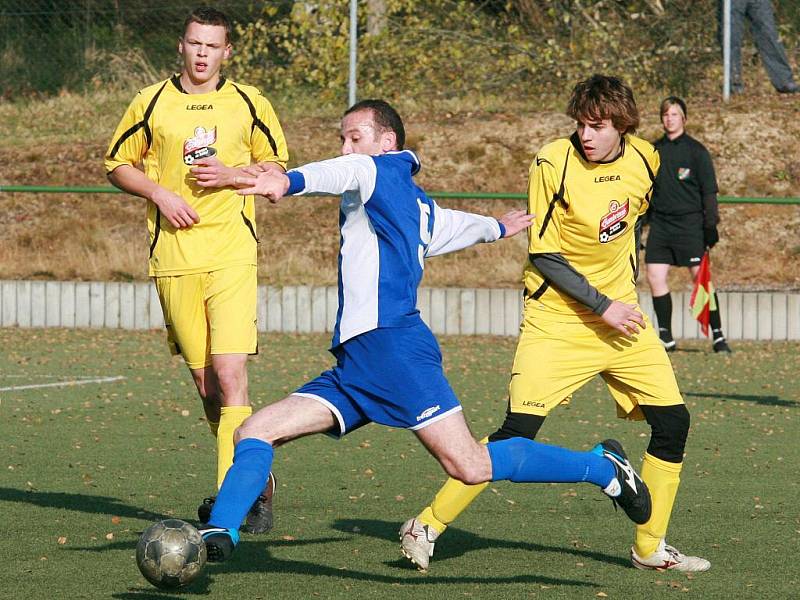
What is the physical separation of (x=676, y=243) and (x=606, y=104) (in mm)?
8591

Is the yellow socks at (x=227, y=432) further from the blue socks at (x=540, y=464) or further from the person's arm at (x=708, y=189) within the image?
the person's arm at (x=708, y=189)

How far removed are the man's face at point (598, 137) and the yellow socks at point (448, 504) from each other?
1.22 metres

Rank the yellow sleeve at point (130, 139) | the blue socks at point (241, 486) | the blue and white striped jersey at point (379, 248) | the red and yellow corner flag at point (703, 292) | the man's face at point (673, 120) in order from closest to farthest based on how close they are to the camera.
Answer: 1. the blue socks at point (241, 486)
2. the blue and white striped jersey at point (379, 248)
3. the yellow sleeve at point (130, 139)
4. the man's face at point (673, 120)
5. the red and yellow corner flag at point (703, 292)

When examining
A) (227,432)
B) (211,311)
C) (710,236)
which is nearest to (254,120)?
(211,311)

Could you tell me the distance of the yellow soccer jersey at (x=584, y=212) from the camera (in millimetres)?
5883

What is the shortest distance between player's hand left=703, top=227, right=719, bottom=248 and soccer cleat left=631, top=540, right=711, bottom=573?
8.61 metres

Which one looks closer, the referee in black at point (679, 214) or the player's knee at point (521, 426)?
the player's knee at point (521, 426)

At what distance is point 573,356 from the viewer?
5914 mm

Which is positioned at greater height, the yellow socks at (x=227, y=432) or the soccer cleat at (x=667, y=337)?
the yellow socks at (x=227, y=432)

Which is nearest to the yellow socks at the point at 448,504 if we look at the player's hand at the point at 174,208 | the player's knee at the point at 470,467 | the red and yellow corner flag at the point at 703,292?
the player's knee at the point at 470,467

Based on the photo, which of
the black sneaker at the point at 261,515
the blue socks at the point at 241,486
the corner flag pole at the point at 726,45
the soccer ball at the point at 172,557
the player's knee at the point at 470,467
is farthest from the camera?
the corner flag pole at the point at 726,45

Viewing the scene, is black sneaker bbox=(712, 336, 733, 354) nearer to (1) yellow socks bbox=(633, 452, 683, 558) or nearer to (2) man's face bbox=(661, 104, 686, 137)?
(2) man's face bbox=(661, 104, 686, 137)

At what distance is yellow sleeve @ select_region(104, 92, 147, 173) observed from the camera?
21.5 ft

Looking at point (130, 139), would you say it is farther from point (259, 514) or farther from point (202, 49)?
point (259, 514)
